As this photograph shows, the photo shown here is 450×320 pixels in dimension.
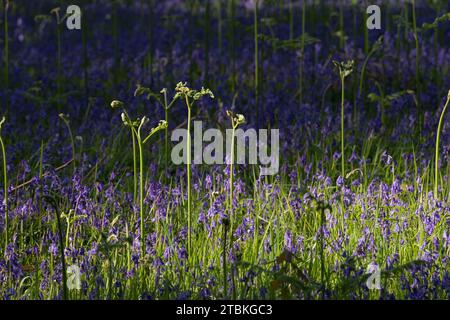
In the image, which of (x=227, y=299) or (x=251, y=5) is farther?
(x=251, y=5)

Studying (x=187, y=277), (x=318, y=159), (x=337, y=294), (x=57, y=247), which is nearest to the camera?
(x=337, y=294)

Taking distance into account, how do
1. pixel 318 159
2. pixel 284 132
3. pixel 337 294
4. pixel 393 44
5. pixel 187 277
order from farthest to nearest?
pixel 393 44, pixel 284 132, pixel 318 159, pixel 187 277, pixel 337 294

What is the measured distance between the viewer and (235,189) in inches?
157

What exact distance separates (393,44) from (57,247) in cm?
519

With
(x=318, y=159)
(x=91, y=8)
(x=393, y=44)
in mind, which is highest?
(x=91, y=8)

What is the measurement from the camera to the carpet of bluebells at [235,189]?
3082 millimetres

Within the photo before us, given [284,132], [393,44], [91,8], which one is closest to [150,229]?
[284,132]

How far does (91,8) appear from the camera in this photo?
11648mm

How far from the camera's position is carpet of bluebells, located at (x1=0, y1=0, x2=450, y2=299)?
121 inches

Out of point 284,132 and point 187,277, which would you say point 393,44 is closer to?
point 284,132

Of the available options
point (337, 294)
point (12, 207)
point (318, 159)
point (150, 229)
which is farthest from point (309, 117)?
point (337, 294)
